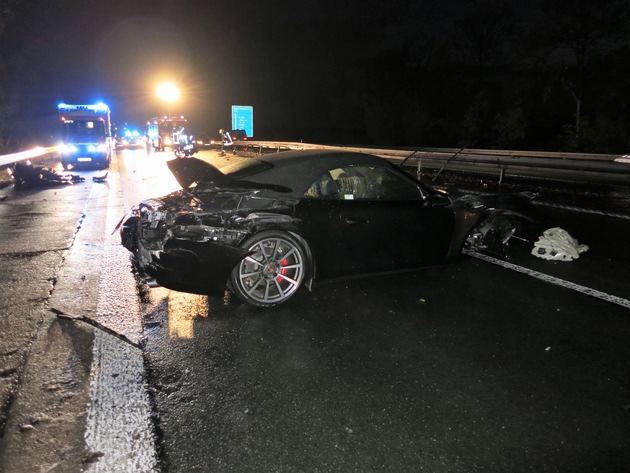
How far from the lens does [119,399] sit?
278cm

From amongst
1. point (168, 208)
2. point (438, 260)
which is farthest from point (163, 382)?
point (438, 260)

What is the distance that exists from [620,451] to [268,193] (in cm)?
328

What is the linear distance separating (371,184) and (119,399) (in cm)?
322

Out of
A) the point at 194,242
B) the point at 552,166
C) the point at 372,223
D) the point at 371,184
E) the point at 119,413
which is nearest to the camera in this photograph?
the point at 119,413

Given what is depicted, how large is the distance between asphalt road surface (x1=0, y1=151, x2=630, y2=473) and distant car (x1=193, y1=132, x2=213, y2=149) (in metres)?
31.1

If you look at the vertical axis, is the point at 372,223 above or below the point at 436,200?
below

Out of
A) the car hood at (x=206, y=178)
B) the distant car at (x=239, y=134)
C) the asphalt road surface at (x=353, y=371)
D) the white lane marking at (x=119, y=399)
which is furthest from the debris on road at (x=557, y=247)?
the distant car at (x=239, y=134)

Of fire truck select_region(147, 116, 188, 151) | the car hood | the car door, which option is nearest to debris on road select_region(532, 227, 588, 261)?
the car door

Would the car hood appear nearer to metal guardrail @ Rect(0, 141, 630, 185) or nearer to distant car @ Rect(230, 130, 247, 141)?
metal guardrail @ Rect(0, 141, 630, 185)

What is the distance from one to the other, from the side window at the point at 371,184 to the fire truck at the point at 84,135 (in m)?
17.4

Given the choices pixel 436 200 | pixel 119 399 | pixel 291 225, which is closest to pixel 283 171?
pixel 291 225

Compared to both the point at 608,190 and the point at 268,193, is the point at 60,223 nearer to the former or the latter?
the point at 268,193

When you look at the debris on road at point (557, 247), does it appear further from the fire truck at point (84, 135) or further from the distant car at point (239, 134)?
the distant car at point (239, 134)

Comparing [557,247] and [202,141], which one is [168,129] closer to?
[202,141]
